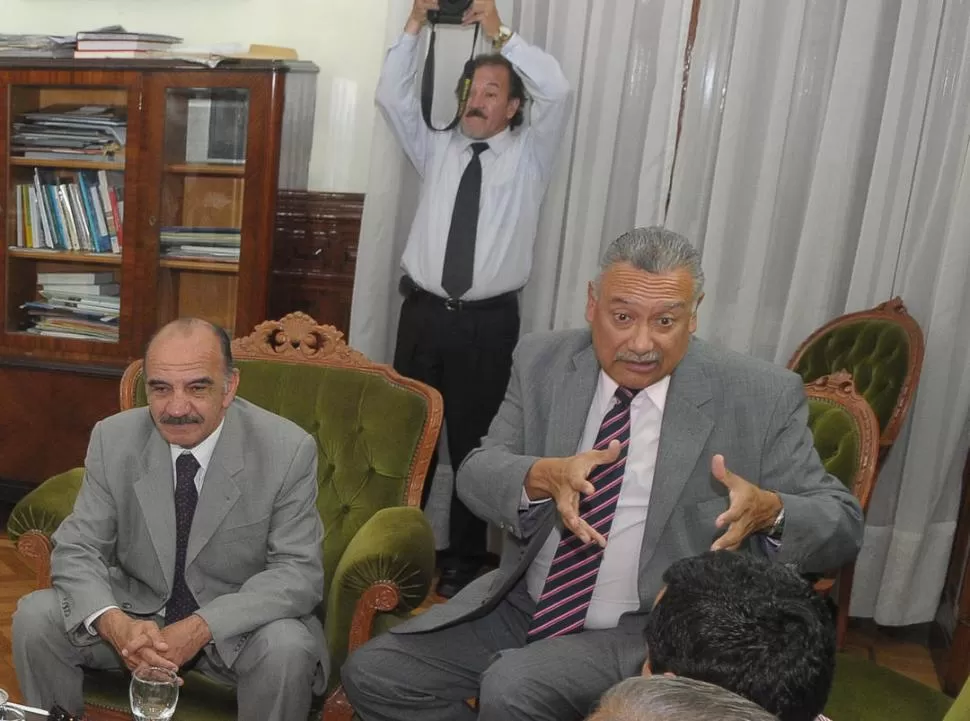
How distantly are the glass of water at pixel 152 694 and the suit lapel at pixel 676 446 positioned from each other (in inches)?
34.0

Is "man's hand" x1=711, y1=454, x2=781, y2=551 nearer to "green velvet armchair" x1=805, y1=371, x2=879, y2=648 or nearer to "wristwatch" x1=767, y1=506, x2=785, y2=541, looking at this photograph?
"wristwatch" x1=767, y1=506, x2=785, y2=541

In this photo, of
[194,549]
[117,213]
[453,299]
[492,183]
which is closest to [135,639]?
[194,549]

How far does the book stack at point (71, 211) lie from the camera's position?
3.50 meters

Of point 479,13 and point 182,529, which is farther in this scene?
point 479,13

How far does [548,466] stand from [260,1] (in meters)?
2.60

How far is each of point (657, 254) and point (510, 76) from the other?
1.50 m

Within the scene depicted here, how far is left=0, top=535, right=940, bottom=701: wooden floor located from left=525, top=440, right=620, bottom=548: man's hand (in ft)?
6.17

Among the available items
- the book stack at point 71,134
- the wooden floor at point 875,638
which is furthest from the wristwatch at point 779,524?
the book stack at point 71,134

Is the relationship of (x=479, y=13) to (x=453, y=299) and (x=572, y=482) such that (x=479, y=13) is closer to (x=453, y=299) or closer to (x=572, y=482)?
(x=453, y=299)

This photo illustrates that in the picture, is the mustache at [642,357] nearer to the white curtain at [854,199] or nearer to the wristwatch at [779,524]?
the wristwatch at [779,524]

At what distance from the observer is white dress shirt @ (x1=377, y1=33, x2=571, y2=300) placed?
3.17m

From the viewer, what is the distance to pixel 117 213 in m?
3.49

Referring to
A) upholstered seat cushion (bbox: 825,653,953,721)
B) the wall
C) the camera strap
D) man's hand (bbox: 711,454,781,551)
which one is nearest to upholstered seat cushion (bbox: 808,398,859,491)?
upholstered seat cushion (bbox: 825,653,953,721)

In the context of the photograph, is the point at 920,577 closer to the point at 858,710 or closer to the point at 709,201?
the point at 709,201
